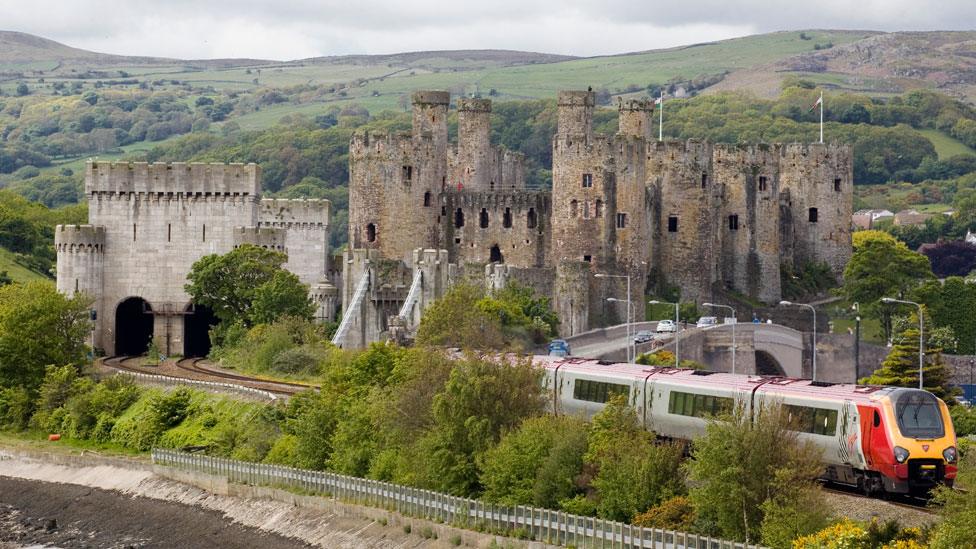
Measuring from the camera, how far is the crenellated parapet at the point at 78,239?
312ft

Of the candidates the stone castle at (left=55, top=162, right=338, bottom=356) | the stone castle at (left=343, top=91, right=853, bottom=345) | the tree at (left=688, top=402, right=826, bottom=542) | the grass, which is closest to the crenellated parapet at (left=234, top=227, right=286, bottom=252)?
the stone castle at (left=55, top=162, right=338, bottom=356)

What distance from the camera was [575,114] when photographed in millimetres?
104375

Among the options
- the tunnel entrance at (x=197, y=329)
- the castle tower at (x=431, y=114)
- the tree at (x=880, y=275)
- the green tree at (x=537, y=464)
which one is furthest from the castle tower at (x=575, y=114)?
the green tree at (x=537, y=464)

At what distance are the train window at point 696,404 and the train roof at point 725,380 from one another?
314mm

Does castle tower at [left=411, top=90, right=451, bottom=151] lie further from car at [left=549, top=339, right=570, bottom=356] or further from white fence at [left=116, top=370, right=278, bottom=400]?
white fence at [left=116, top=370, right=278, bottom=400]

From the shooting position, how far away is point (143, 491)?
225ft

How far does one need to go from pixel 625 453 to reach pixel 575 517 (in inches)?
92.8

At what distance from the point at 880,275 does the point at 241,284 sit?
3505cm

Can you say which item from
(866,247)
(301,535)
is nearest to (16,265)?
(866,247)

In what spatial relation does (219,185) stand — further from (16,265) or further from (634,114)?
(16,265)

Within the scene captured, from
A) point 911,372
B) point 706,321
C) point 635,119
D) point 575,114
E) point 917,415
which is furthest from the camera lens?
point 635,119

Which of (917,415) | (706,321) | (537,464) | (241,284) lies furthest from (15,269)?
(917,415)

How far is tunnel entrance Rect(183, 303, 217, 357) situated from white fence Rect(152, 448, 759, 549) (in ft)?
91.6

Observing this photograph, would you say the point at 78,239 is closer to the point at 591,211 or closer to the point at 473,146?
the point at 473,146
